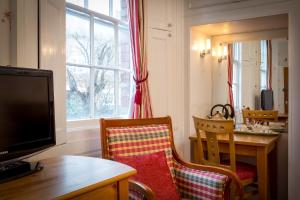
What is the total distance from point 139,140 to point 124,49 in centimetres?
93

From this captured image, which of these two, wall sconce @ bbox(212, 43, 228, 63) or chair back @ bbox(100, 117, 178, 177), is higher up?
wall sconce @ bbox(212, 43, 228, 63)

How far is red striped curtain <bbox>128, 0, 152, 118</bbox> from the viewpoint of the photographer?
2355 millimetres

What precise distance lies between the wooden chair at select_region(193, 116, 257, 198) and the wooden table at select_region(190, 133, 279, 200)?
4.3 inches

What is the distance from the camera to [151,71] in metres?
A: 2.56

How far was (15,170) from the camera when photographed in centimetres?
119

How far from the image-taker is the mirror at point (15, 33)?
147 centimetres

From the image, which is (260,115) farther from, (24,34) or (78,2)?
(24,34)

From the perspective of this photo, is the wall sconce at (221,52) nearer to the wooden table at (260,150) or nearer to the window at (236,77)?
the window at (236,77)

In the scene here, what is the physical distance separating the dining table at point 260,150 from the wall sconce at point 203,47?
0.94m

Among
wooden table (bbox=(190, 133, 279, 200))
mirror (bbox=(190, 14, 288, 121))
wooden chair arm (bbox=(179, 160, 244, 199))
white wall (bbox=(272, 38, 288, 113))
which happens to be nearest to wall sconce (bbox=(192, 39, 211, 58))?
mirror (bbox=(190, 14, 288, 121))

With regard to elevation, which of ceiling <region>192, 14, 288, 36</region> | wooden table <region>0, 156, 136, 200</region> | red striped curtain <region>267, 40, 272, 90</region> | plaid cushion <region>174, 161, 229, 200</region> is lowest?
plaid cushion <region>174, 161, 229, 200</region>

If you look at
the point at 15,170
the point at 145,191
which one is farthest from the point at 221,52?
Result: the point at 15,170

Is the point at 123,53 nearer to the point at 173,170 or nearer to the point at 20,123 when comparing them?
the point at 173,170

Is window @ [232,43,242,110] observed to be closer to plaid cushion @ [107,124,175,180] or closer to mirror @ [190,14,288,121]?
mirror @ [190,14,288,121]
